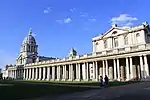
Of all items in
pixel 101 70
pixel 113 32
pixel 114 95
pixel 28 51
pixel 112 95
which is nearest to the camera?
pixel 114 95

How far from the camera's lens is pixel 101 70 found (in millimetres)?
71688

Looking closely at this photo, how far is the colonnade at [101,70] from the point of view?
60.0m

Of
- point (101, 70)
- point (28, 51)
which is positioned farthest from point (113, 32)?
point (28, 51)

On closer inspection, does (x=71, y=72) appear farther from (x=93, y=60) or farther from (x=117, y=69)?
(x=117, y=69)

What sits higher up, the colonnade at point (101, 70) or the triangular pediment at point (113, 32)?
the triangular pediment at point (113, 32)

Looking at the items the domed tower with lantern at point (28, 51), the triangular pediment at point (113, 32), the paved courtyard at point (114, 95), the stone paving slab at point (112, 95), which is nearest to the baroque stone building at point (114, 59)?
the triangular pediment at point (113, 32)

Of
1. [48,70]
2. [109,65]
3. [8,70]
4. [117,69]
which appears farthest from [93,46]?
[8,70]

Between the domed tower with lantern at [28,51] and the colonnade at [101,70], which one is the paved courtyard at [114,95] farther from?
the domed tower with lantern at [28,51]

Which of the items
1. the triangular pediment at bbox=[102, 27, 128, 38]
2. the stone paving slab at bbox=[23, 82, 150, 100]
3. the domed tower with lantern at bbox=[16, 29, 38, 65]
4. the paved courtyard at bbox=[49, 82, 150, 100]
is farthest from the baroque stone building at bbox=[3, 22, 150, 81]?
the domed tower with lantern at bbox=[16, 29, 38, 65]

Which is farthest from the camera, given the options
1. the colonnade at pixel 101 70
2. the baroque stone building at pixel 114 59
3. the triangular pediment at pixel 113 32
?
the triangular pediment at pixel 113 32

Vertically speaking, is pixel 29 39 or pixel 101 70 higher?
pixel 29 39

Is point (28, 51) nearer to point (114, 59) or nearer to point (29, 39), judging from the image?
point (29, 39)

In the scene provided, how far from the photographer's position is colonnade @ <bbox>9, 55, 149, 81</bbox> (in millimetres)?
59997

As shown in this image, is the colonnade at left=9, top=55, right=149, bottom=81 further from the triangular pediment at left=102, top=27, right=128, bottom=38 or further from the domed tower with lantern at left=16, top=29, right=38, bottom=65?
the domed tower with lantern at left=16, top=29, right=38, bottom=65
